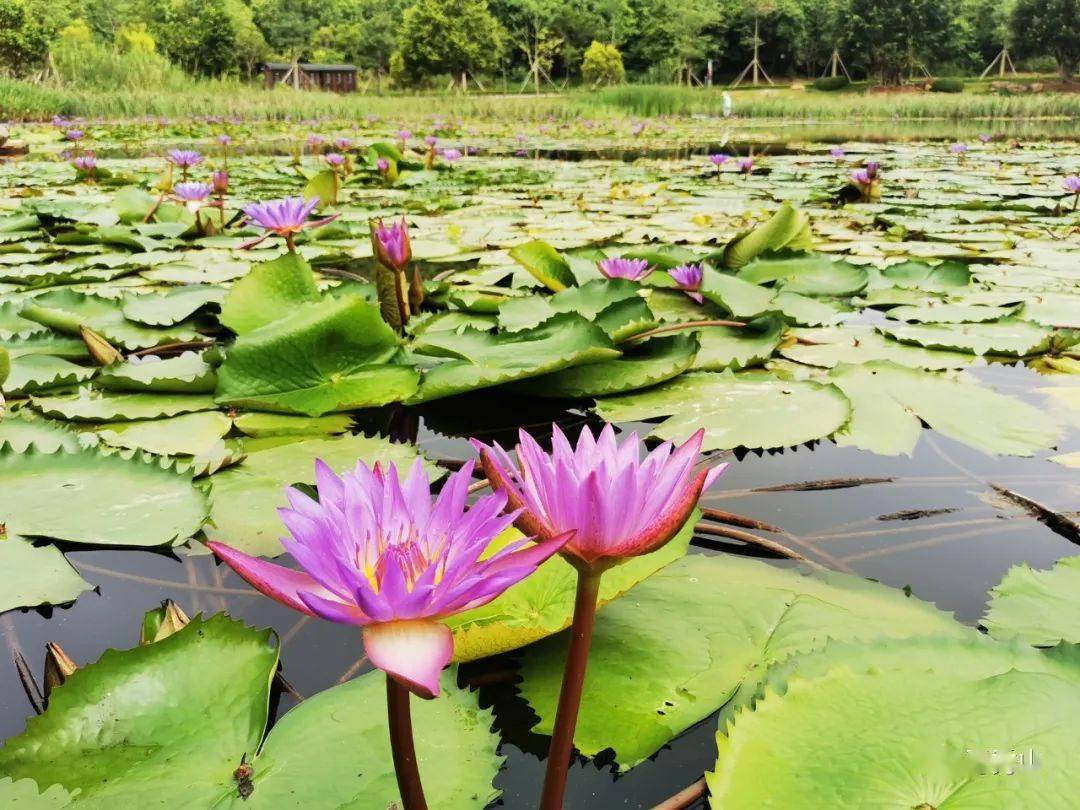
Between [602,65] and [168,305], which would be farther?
[602,65]

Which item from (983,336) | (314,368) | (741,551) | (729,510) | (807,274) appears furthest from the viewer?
(807,274)

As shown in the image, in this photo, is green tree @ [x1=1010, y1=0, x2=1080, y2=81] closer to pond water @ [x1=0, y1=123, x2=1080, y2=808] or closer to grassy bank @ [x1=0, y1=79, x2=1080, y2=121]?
grassy bank @ [x1=0, y1=79, x2=1080, y2=121]

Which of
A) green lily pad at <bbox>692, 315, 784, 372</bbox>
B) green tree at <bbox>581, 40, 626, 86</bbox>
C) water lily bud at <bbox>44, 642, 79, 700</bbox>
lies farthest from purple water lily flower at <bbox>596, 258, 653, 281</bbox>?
green tree at <bbox>581, 40, 626, 86</bbox>

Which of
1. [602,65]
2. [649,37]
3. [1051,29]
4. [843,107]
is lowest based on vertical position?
[843,107]

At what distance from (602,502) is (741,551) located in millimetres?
610

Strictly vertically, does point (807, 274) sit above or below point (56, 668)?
above

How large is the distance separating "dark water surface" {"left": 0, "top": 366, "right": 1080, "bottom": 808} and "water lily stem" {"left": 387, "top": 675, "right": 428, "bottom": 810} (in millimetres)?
195

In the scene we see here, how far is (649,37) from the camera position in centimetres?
4184

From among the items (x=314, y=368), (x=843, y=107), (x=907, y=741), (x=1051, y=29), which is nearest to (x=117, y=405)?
(x=314, y=368)

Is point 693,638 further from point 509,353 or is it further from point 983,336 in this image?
point 983,336

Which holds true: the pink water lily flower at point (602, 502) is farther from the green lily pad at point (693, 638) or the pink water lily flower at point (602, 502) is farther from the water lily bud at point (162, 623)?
the water lily bud at point (162, 623)

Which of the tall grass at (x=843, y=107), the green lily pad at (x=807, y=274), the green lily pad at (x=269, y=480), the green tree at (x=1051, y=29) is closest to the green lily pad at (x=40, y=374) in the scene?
the green lily pad at (x=269, y=480)

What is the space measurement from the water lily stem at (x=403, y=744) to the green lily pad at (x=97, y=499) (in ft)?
1.98

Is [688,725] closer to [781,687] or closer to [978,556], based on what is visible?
[781,687]
